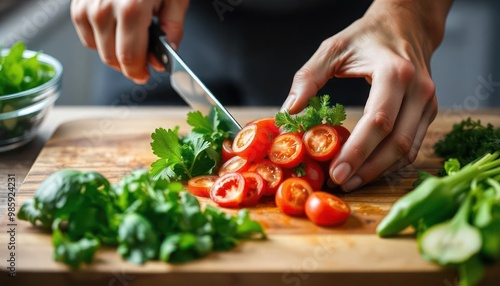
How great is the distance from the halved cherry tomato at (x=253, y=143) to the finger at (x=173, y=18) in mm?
673

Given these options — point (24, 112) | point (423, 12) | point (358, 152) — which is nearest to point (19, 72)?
point (24, 112)

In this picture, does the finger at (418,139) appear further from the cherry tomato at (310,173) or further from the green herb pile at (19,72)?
the green herb pile at (19,72)

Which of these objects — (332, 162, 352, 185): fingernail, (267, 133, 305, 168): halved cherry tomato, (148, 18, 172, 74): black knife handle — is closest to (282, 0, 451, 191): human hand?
(332, 162, 352, 185): fingernail

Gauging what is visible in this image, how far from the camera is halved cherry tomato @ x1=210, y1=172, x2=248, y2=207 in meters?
1.94

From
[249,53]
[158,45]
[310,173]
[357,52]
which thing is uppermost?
[357,52]

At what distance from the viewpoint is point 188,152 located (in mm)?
2184

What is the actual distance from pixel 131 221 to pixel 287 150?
61cm

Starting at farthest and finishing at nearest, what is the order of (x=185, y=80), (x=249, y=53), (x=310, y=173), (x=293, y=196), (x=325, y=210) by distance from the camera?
(x=249, y=53)
(x=185, y=80)
(x=310, y=173)
(x=293, y=196)
(x=325, y=210)

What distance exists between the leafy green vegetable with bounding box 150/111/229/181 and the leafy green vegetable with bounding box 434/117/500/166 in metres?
0.81

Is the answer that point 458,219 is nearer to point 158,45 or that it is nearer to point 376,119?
point 376,119

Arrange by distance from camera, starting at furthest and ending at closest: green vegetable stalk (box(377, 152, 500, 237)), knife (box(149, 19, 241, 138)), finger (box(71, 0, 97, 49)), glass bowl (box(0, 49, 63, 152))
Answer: finger (box(71, 0, 97, 49)), glass bowl (box(0, 49, 63, 152)), knife (box(149, 19, 241, 138)), green vegetable stalk (box(377, 152, 500, 237))

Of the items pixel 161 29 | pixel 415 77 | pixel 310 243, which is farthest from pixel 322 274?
pixel 161 29

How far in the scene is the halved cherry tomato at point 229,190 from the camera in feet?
6.37

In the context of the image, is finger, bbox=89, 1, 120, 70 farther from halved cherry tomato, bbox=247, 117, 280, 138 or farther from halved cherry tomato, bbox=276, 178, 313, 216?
halved cherry tomato, bbox=276, 178, 313, 216
